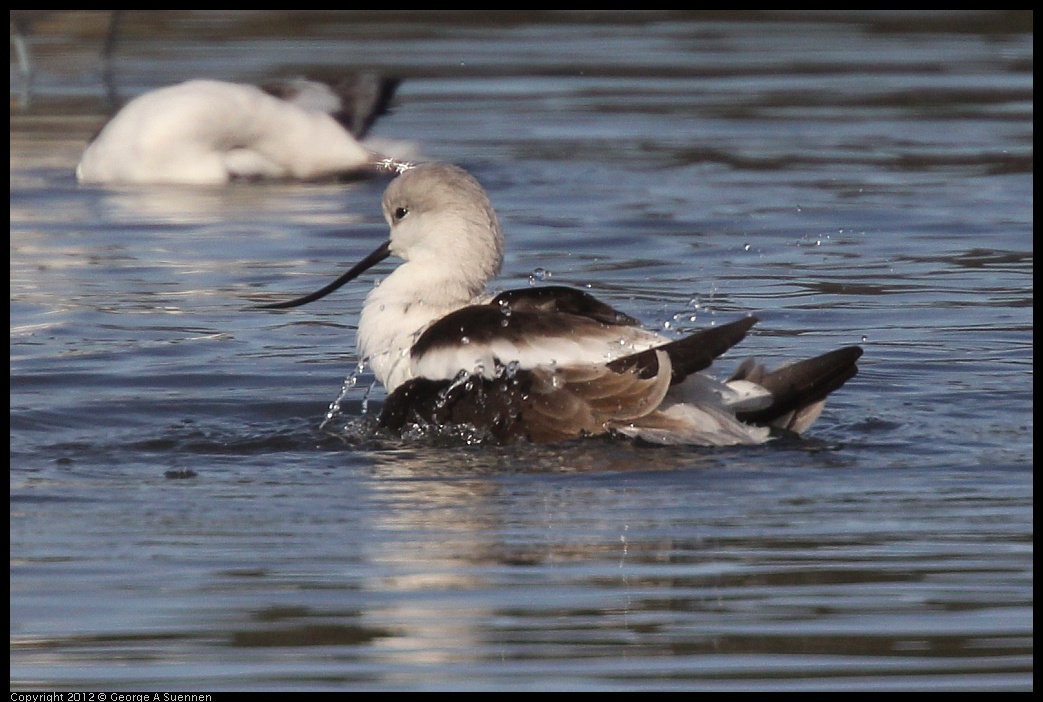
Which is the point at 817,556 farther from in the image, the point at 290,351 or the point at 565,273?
the point at 565,273

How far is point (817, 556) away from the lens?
529cm

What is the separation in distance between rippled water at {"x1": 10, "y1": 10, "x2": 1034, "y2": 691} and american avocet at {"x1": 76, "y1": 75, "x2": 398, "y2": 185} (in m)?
0.17

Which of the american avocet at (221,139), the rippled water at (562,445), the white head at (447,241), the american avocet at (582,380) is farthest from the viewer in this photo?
the american avocet at (221,139)

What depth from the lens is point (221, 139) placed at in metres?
12.9

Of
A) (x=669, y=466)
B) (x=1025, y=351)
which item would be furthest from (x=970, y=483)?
(x=1025, y=351)

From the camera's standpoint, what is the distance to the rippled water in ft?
15.2

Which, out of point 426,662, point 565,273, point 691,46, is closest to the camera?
point 426,662

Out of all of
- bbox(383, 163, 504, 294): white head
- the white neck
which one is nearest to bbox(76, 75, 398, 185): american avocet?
bbox(383, 163, 504, 294): white head

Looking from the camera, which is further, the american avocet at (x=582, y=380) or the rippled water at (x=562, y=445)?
the american avocet at (x=582, y=380)

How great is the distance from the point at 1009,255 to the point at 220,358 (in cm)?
397

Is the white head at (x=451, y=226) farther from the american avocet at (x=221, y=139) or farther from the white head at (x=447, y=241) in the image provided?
the american avocet at (x=221, y=139)

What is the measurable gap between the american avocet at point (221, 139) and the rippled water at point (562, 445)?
0.17 m

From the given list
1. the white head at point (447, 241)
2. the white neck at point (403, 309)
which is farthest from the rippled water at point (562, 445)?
the white head at point (447, 241)

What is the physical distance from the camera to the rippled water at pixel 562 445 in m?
4.64
